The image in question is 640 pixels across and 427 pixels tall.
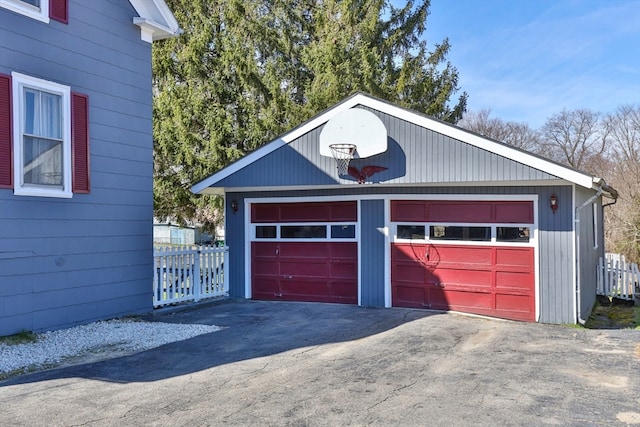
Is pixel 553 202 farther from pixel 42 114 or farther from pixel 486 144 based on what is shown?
pixel 42 114

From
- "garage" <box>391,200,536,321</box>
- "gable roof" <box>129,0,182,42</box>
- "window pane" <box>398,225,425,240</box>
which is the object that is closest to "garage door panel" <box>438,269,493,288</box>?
"garage" <box>391,200,536,321</box>

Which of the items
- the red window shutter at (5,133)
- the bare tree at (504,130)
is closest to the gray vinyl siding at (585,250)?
the red window shutter at (5,133)

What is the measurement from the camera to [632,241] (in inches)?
700

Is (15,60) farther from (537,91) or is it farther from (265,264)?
(537,91)

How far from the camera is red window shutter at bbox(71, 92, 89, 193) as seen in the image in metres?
7.90

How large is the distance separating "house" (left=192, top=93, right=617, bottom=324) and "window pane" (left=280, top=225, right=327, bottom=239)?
0.9 inches

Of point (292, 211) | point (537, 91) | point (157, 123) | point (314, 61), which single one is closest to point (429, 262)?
point (292, 211)

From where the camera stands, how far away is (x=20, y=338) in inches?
275

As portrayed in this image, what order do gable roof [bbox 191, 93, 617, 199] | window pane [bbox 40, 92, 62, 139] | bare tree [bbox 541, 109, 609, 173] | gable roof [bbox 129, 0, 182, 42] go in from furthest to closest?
1. bare tree [bbox 541, 109, 609, 173]
2. gable roof [bbox 129, 0, 182, 42]
3. gable roof [bbox 191, 93, 617, 199]
4. window pane [bbox 40, 92, 62, 139]

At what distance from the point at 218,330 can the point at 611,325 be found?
7.41 m

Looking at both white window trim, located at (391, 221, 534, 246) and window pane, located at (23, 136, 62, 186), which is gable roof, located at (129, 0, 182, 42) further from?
white window trim, located at (391, 221, 534, 246)

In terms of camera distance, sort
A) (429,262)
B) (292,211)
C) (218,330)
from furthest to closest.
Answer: (292,211)
(429,262)
(218,330)

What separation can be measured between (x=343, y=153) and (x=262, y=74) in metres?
9.35

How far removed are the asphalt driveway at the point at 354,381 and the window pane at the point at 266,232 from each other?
3.31 metres
